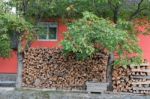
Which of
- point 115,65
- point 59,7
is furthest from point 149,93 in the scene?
point 59,7

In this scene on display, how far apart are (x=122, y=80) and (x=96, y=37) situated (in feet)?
7.62

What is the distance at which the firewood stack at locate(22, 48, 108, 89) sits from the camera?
1500cm

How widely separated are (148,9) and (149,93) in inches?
125

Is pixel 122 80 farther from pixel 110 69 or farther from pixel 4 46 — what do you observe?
pixel 4 46

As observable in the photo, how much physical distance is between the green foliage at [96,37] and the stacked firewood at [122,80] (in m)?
0.98

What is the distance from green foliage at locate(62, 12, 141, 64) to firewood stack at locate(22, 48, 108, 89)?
1.58 meters

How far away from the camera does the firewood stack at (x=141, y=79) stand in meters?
14.2

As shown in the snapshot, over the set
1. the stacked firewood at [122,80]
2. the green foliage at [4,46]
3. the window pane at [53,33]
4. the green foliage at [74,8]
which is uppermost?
the green foliage at [74,8]

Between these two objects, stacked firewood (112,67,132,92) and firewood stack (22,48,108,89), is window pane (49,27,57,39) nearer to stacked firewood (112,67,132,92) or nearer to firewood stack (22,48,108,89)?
firewood stack (22,48,108,89)

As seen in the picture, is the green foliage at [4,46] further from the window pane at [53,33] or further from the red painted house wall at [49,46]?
the window pane at [53,33]

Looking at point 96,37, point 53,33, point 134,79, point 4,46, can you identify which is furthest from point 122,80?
point 53,33

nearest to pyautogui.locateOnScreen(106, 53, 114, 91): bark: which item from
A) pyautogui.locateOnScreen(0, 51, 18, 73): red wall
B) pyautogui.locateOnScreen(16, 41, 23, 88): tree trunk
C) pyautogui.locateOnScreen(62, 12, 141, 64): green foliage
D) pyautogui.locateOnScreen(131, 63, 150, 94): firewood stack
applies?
pyautogui.locateOnScreen(131, 63, 150, 94): firewood stack

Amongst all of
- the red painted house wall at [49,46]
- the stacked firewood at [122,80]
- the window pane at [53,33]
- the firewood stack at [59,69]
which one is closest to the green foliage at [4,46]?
the firewood stack at [59,69]

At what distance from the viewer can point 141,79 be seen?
14.4 meters
